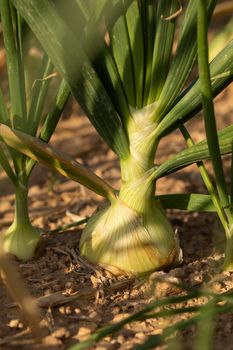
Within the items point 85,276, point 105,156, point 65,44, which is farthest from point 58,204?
point 65,44

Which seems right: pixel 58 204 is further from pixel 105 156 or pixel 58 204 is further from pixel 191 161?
pixel 191 161

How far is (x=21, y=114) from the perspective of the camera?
5.07 feet

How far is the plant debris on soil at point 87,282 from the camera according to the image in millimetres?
1321

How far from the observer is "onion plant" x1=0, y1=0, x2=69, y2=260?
1.52 m

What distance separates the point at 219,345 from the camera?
1.30 m

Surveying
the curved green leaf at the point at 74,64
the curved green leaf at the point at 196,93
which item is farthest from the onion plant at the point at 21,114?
the curved green leaf at the point at 196,93

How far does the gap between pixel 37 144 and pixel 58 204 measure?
73 centimetres

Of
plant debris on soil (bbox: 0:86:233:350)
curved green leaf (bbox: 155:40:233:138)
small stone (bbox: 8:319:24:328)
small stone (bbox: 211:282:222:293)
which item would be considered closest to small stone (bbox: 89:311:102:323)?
plant debris on soil (bbox: 0:86:233:350)

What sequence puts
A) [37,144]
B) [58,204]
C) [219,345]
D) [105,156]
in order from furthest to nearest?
1. [105,156]
2. [58,204]
3. [37,144]
4. [219,345]

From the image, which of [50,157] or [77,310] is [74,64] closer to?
[50,157]

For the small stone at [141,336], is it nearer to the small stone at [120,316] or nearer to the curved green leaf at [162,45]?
the small stone at [120,316]

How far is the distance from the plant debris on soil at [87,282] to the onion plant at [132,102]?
1.9 inches

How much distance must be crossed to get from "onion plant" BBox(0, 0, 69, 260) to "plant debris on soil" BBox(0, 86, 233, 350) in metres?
0.06

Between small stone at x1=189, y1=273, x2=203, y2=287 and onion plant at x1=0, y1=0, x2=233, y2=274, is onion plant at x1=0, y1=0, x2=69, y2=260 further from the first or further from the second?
small stone at x1=189, y1=273, x2=203, y2=287
